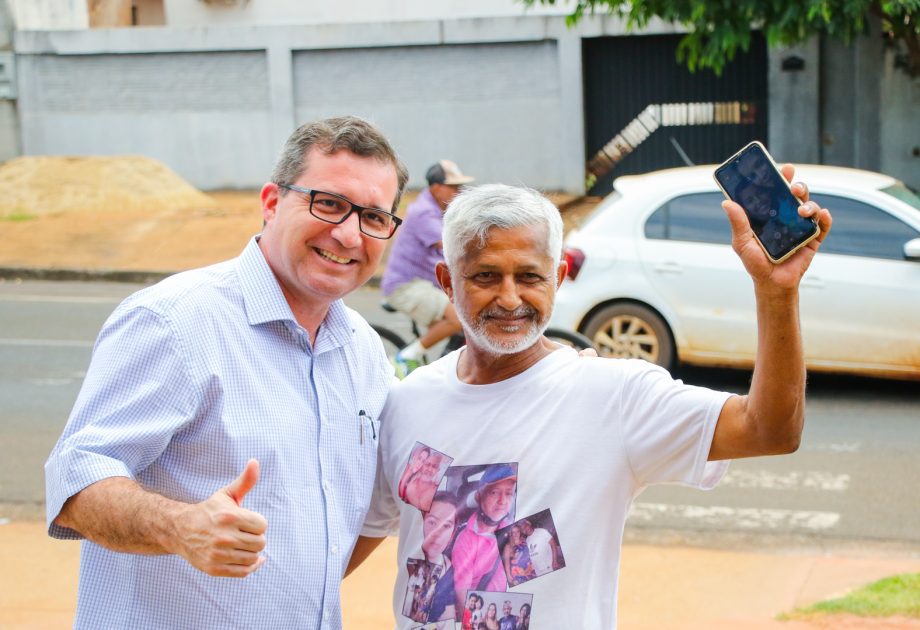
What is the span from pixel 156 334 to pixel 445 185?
6309 millimetres

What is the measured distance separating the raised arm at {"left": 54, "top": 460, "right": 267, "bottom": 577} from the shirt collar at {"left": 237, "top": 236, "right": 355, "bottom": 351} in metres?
0.48

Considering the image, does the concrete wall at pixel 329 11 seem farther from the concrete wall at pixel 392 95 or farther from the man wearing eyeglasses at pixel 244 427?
the man wearing eyeglasses at pixel 244 427

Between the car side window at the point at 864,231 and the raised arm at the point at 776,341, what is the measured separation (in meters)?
6.77

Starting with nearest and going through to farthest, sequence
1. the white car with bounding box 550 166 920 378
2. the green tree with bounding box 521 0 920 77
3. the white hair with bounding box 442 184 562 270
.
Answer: the white hair with bounding box 442 184 562 270 → the white car with bounding box 550 166 920 378 → the green tree with bounding box 521 0 920 77

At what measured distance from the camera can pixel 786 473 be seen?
732 cm

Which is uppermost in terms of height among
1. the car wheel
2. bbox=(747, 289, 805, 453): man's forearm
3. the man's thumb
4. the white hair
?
the white hair

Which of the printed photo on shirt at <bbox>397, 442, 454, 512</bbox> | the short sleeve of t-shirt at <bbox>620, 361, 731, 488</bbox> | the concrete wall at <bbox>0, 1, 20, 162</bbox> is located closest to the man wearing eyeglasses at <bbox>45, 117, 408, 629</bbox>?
the printed photo on shirt at <bbox>397, 442, 454, 512</bbox>

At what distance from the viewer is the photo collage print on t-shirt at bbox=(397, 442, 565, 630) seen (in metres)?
2.45

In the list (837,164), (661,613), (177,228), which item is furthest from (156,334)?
(837,164)

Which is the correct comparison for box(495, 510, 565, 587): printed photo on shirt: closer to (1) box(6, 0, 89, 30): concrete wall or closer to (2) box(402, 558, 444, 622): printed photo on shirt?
(2) box(402, 558, 444, 622): printed photo on shirt

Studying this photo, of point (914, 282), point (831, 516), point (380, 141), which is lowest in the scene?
point (831, 516)

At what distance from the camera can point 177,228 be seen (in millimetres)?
18609

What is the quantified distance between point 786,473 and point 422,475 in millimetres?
5111

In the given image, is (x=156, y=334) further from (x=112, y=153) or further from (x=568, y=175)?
(x=112, y=153)
